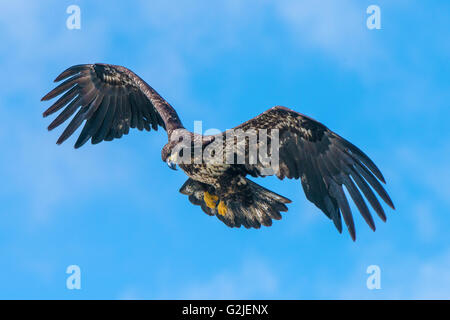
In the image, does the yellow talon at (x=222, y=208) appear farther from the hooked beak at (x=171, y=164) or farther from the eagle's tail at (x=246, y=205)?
the hooked beak at (x=171, y=164)

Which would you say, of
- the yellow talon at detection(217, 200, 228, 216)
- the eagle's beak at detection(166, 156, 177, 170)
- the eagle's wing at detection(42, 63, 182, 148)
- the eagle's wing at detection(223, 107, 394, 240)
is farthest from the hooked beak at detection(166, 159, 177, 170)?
the eagle's wing at detection(42, 63, 182, 148)

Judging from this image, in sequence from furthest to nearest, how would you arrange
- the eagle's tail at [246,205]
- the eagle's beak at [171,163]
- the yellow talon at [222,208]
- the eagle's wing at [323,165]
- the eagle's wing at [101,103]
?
the eagle's wing at [101,103]
the yellow talon at [222,208]
the eagle's tail at [246,205]
the eagle's beak at [171,163]
the eagle's wing at [323,165]

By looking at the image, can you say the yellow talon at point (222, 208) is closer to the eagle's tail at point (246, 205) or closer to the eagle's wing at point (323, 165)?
the eagle's tail at point (246, 205)

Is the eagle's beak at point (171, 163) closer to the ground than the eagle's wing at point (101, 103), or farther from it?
closer to the ground

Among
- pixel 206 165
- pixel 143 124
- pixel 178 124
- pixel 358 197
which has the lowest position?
pixel 358 197

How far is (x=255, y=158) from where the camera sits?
11148 mm

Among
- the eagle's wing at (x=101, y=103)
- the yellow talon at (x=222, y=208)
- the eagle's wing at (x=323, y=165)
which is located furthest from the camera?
the eagle's wing at (x=101, y=103)

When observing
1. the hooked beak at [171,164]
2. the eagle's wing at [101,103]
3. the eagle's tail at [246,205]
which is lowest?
the eagle's tail at [246,205]

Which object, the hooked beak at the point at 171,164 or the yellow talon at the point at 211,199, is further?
the yellow talon at the point at 211,199

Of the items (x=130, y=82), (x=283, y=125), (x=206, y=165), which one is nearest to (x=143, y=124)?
(x=130, y=82)

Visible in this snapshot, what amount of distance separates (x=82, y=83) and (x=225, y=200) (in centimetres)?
370

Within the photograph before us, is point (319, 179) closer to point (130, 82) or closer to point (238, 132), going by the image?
point (238, 132)

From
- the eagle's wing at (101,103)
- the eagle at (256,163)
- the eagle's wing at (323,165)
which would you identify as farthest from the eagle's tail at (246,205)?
the eagle's wing at (101,103)

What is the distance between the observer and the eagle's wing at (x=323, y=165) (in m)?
10.3
